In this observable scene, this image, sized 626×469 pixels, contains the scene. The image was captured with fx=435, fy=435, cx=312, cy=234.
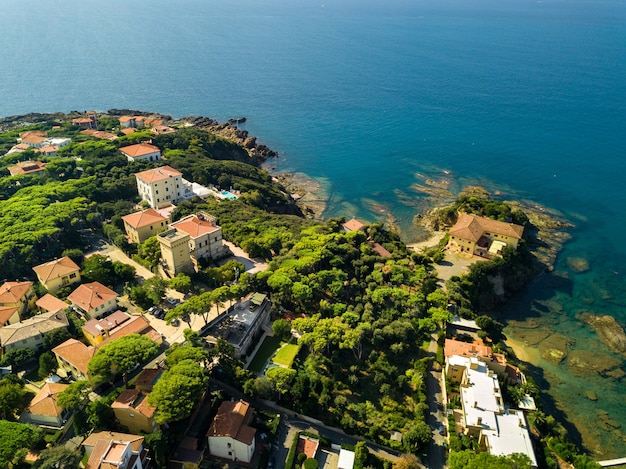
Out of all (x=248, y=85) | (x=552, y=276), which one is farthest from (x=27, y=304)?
(x=248, y=85)

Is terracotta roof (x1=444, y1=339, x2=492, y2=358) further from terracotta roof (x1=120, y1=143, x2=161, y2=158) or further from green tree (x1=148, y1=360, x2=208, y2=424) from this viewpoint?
terracotta roof (x1=120, y1=143, x2=161, y2=158)

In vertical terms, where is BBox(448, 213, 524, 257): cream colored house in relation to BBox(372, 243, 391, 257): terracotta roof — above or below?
above

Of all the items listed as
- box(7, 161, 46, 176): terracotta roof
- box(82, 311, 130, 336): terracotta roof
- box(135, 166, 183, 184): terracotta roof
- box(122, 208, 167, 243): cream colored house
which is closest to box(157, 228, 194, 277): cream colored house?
box(122, 208, 167, 243): cream colored house

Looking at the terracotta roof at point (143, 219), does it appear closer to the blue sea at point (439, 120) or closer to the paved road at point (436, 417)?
the blue sea at point (439, 120)

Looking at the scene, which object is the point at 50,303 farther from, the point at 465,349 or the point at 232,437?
the point at 465,349

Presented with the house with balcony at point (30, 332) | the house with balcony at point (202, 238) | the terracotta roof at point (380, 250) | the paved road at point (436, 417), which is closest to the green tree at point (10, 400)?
the house with balcony at point (30, 332)

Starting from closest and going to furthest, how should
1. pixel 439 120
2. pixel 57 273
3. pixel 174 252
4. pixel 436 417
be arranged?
pixel 436 417
pixel 57 273
pixel 174 252
pixel 439 120

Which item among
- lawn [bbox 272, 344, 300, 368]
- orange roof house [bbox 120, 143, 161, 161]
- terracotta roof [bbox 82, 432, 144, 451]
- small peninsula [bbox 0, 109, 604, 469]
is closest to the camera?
terracotta roof [bbox 82, 432, 144, 451]

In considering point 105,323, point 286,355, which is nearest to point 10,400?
point 105,323
